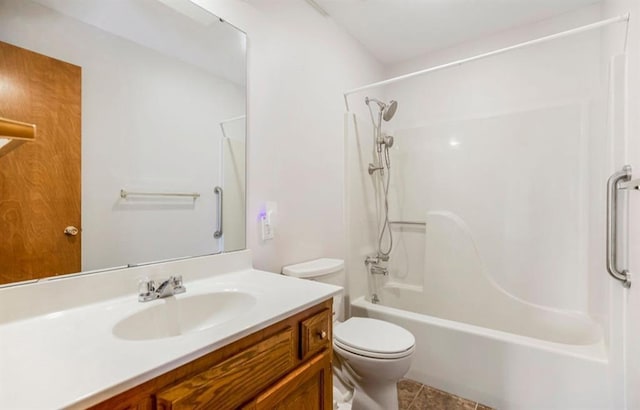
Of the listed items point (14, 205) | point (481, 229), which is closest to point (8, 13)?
point (14, 205)

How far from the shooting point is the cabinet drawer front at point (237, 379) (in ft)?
1.93

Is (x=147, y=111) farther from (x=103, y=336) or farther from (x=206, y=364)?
(x=206, y=364)

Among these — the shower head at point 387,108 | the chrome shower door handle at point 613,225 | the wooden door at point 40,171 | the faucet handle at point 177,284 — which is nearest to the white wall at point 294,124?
the shower head at point 387,108

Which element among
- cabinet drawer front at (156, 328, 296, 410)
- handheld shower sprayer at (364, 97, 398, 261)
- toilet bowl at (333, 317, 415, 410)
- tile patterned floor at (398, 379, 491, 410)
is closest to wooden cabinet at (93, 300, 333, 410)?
cabinet drawer front at (156, 328, 296, 410)

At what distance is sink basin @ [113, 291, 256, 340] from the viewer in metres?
0.84

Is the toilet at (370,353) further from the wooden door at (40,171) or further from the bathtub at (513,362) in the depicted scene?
the wooden door at (40,171)

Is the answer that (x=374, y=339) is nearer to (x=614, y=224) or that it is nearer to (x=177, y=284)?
(x=177, y=284)

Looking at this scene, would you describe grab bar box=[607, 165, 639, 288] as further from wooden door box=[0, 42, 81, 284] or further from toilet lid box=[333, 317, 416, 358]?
wooden door box=[0, 42, 81, 284]

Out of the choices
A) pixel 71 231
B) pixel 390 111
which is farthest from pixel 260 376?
pixel 390 111

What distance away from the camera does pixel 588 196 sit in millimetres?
1876

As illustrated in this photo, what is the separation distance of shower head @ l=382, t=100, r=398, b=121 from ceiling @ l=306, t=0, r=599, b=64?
0.49 metres

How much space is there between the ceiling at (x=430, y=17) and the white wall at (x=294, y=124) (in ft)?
0.47

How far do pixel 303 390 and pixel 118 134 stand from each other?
3.39ft

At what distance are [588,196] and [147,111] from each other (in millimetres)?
2515
